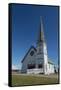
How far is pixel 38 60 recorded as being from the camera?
1.94 m

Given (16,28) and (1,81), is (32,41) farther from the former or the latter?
(1,81)

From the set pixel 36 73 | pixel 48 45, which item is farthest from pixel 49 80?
pixel 48 45

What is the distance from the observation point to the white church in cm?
192

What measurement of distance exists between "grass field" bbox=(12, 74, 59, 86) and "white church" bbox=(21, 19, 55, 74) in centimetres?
4

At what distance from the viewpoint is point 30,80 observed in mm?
1907

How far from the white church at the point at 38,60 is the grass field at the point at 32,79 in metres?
0.04

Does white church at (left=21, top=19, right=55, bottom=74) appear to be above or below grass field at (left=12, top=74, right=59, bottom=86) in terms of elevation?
above

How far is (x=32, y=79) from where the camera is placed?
191cm

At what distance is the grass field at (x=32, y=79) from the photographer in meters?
1.88

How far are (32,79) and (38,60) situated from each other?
144 millimetres

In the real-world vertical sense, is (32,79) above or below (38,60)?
below

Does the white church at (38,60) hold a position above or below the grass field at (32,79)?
above

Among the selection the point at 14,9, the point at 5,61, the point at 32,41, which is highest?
the point at 14,9

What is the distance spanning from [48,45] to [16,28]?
0.27m
